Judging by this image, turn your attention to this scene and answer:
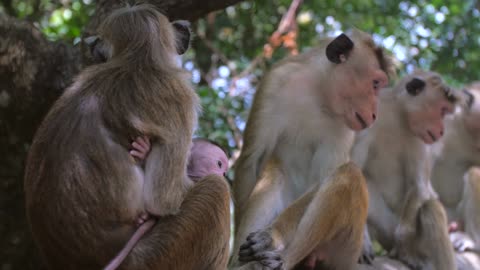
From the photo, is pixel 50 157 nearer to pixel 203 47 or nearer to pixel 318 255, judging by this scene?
pixel 318 255

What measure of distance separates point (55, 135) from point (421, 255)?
3.67 meters

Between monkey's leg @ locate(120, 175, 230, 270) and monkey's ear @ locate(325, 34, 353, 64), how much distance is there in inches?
82.9

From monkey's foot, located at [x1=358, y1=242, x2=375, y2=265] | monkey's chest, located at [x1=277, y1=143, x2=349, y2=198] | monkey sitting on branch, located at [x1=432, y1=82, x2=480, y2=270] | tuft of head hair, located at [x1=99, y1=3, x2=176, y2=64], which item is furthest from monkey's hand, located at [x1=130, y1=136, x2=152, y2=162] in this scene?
monkey sitting on branch, located at [x1=432, y1=82, x2=480, y2=270]

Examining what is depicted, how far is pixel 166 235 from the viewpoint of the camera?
13.2 ft

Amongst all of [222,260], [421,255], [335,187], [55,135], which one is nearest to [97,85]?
[55,135]

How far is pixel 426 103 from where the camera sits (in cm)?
726

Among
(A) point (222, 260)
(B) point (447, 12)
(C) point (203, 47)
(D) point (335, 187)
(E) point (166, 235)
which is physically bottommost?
(B) point (447, 12)

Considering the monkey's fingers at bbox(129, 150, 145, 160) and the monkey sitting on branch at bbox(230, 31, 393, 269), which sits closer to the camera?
the monkey's fingers at bbox(129, 150, 145, 160)

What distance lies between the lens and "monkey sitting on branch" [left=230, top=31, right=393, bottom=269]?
16.7 ft

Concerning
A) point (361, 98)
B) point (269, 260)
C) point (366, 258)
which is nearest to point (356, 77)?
point (361, 98)

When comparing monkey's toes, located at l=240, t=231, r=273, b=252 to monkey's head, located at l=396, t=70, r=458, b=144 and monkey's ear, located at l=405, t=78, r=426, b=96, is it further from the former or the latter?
monkey's ear, located at l=405, t=78, r=426, b=96

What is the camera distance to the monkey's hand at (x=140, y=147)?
410 centimetres

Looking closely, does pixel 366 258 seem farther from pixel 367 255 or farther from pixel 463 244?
pixel 463 244

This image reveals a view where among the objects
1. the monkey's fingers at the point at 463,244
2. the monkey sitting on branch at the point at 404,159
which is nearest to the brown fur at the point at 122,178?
the monkey sitting on branch at the point at 404,159
